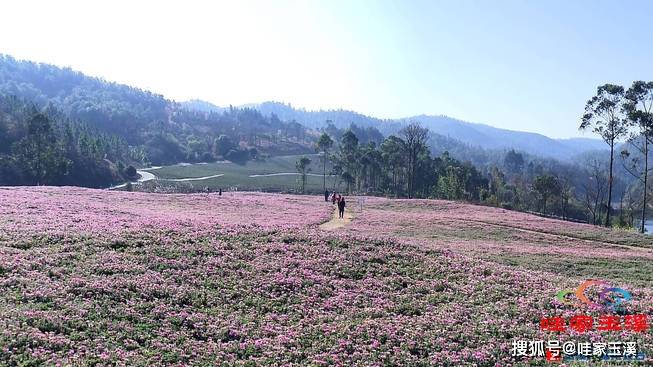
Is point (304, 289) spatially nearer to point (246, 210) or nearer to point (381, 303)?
point (381, 303)

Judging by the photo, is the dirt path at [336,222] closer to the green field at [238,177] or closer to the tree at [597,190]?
the tree at [597,190]

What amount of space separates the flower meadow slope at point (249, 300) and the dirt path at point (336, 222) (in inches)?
534

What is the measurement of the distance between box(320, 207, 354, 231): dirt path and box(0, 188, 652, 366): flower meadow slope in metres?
13.6

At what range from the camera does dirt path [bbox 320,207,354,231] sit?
124ft

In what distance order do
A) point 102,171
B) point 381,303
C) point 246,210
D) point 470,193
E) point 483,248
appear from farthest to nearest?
point 102,171, point 470,193, point 246,210, point 483,248, point 381,303

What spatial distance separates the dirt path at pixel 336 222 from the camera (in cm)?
3794

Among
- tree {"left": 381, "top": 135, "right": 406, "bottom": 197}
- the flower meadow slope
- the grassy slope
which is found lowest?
the flower meadow slope

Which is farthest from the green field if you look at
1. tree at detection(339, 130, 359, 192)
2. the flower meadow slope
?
the flower meadow slope

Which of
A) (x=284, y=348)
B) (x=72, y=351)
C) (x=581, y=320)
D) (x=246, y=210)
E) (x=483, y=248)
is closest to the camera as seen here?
(x=72, y=351)

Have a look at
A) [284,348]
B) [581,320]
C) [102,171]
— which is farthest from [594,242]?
[102,171]

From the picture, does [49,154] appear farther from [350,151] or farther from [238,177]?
[238,177]

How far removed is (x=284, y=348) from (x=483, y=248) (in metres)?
22.5

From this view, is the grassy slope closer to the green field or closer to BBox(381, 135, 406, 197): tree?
the green field

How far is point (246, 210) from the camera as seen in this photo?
149 ft
